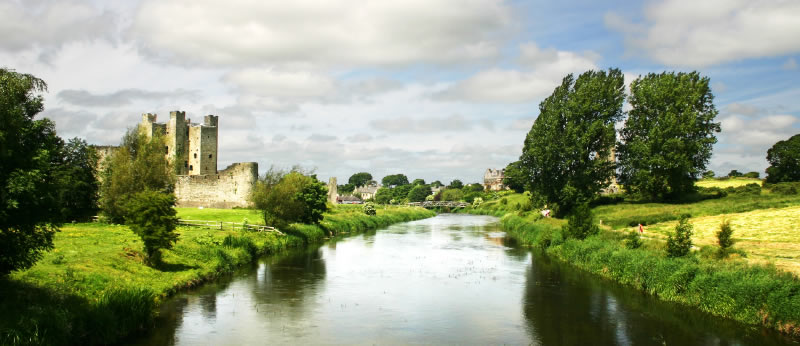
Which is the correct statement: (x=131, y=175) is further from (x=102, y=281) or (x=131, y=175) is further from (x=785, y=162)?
(x=785, y=162)

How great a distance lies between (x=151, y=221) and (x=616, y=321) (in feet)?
54.6

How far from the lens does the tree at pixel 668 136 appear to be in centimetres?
4512

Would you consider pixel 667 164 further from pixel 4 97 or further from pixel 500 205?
pixel 500 205

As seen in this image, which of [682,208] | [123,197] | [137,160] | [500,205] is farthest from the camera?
[500,205]

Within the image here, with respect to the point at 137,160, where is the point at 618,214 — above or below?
below

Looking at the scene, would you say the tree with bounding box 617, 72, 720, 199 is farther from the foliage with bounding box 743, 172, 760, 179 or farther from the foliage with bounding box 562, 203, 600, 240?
the foliage with bounding box 743, 172, 760, 179

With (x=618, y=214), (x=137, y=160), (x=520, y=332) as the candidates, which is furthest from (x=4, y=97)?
(x=618, y=214)

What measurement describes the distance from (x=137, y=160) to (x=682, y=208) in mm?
40027

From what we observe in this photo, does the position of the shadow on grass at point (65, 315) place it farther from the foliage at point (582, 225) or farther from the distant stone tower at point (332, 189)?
the distant stone tower at point (332, 189)

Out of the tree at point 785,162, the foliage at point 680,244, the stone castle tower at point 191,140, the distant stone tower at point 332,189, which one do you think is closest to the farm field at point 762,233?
the foliage at point 680,244

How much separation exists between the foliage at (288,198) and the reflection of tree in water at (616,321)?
19.8 meters

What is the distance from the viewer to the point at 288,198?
38188 millimetres

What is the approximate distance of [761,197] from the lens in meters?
43.6

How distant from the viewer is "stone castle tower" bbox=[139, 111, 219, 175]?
5734 centimetres
